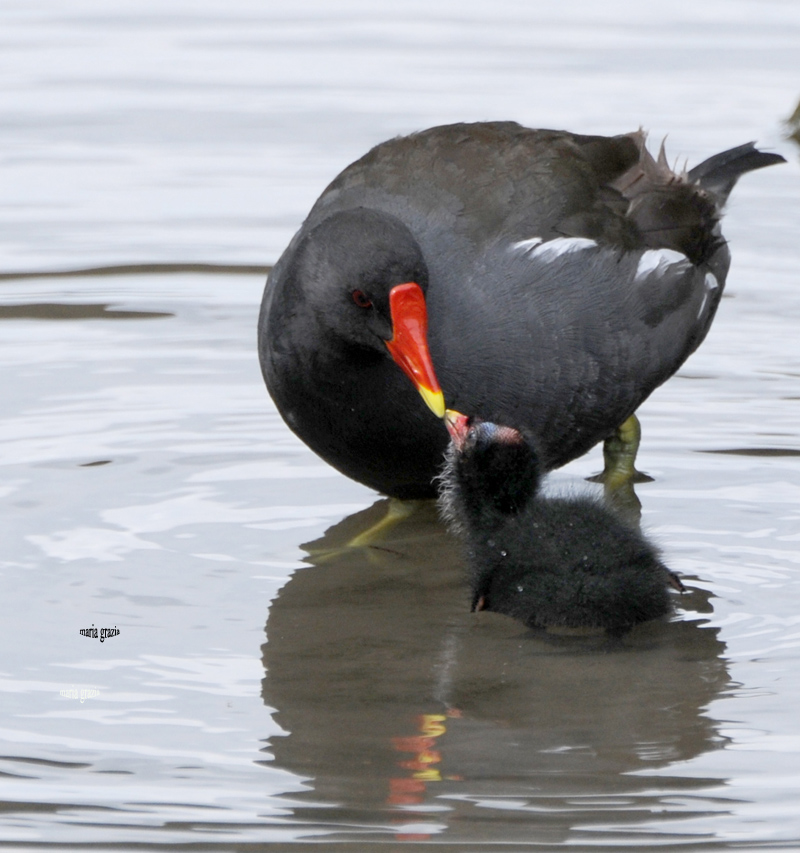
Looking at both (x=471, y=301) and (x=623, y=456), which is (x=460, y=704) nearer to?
(x=471, y=301)

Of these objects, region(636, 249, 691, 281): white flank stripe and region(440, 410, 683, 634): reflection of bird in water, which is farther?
region(636, 249, 691, 281): white flank stripe

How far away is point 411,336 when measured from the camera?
4.23 meters

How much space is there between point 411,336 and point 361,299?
0.53 ft

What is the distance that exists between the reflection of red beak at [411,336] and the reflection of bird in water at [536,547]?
143mm

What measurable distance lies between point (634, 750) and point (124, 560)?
1651mm

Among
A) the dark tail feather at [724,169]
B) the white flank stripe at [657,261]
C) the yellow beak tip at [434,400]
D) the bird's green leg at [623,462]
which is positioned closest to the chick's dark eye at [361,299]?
the yellow beak tip at [434,400]

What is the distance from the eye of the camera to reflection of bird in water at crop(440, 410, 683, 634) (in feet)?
13.6

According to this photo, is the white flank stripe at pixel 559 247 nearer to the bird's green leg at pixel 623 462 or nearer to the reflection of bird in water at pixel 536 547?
the reflection of bird in water at pixel 536 547

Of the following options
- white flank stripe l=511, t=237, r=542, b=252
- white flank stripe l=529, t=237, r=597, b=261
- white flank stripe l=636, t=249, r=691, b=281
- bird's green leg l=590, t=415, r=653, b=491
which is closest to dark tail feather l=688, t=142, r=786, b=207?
white flank stripe l=636, t=249, r=691, b=281

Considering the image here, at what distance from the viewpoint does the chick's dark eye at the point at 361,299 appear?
4.25 meters

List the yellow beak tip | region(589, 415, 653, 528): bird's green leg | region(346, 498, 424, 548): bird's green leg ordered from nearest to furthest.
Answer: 1. the yellow beak tip
2. region(346, 498, 424, 548): bird's green leg
3. region(589, 415, 653, 528): bird's green leg

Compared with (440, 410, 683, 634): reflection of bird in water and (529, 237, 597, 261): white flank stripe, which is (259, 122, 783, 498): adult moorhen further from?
(440, 410, 683, 634): reflection of bird in water

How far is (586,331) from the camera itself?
465cm

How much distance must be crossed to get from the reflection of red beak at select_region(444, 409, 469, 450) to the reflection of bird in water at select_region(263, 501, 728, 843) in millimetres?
513
